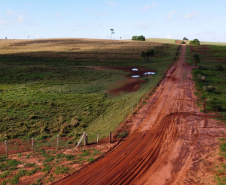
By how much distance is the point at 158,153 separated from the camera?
13922mm

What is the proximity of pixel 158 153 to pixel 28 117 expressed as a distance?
16236mm

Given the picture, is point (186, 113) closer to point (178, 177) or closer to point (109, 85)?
point (178, 177)

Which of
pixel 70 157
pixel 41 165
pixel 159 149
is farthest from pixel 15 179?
pixel 159 149

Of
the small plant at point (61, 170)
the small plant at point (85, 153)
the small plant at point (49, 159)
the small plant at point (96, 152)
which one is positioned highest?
the small plant at point (96, 152)

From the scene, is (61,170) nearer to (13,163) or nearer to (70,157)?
(70,157)

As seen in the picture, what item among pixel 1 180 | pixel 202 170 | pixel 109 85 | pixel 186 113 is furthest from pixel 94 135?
pixel 109 85

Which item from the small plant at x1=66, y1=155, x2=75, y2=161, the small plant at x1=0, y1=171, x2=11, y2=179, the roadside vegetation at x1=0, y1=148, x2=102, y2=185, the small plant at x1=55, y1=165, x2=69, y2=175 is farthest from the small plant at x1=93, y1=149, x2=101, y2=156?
the small plant at x1=0, y1=171, x2=11, y2=179

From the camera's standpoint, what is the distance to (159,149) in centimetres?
1445

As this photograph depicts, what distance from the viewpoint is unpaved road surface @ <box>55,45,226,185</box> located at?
11.4m

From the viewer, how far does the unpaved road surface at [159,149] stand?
37.4 feet

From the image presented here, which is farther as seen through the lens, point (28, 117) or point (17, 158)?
point (28, 117)

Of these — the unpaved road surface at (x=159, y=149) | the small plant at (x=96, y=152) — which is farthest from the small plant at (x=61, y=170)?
the small plant at (x=96, y=152)

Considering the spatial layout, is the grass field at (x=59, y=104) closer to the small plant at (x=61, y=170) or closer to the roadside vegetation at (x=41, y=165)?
the roadside vegetation at (x=41, y=165)

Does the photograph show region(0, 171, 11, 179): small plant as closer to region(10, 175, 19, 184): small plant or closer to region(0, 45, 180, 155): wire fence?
region(10, 175, 19, 184): small plant
